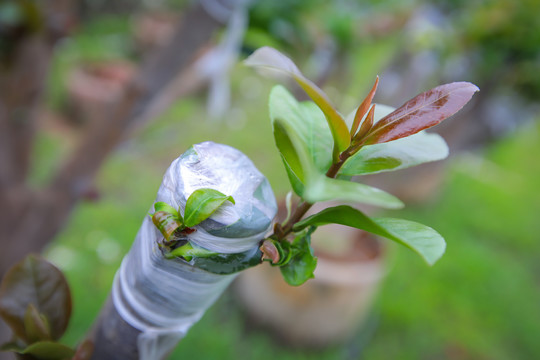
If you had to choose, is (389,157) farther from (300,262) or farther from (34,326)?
(34,326)

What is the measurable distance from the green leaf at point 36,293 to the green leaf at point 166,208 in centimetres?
18

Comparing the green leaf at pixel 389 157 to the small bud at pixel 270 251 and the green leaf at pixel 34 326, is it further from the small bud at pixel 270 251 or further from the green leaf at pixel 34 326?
A: the green leaf at pixel 34 326

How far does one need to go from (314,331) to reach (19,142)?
1.08m

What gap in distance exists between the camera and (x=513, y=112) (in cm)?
175

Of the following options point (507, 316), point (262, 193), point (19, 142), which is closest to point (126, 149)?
point (19, 142)

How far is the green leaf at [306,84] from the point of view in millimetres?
263

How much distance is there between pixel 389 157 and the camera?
320mm

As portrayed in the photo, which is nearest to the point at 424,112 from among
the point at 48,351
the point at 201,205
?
the point at 201,205

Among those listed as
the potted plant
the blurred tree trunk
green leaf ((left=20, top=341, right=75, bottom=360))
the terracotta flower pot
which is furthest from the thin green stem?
the terracotta flower pot

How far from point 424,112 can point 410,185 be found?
2.20m

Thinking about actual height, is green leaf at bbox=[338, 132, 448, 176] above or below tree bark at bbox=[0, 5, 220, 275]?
above

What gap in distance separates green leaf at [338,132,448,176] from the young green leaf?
0.12 meters

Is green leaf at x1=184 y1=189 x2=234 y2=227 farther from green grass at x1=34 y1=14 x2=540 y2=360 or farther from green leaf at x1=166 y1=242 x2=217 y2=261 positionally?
green grass at x1=34 y1=14 x2=540 y2=360

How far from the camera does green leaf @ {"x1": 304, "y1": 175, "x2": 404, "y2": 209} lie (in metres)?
0.23
